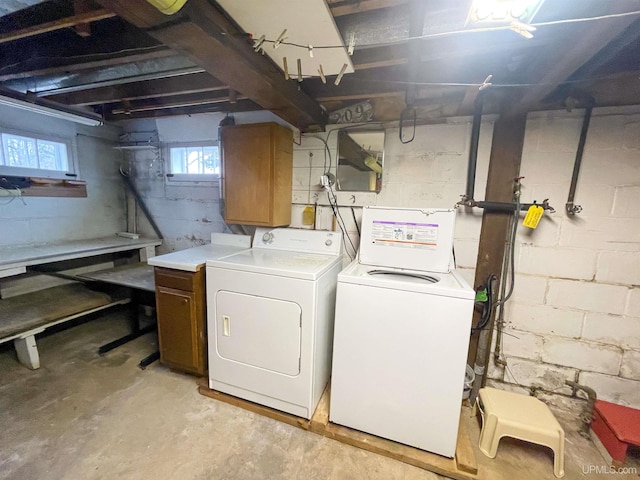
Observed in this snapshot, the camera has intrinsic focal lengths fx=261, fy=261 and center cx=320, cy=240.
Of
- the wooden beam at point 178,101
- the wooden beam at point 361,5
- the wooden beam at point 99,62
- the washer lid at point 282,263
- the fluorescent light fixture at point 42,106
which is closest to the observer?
the wooden beam at point 361,5

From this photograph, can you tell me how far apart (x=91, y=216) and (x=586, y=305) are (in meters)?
4.73

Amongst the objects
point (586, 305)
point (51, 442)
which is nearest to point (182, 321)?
point (51, 442)

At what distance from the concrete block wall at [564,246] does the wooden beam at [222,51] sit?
965 millimetres

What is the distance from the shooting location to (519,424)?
1.49m

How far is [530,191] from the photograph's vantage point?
5.90 feet

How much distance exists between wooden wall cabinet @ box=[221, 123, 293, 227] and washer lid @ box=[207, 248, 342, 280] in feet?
1.04

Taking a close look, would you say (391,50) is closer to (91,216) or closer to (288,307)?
(288,307)

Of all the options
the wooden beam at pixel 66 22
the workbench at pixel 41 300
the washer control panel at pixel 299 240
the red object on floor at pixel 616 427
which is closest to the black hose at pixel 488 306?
the red object on floor at pixel 616 427

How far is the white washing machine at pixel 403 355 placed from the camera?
1.36m

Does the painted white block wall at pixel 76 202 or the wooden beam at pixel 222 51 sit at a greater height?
the wooden beam at pixel 222 51

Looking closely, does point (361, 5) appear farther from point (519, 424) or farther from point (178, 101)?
point (519, 424)

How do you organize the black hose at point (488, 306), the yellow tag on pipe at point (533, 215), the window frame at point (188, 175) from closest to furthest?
the yellow tag on pipe at point (533, 215)
the black hose at point (488, 306)
the window frame at point (188, 175)

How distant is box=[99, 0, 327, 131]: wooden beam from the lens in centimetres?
94

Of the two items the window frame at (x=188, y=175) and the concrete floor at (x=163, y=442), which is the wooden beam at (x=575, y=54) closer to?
the concrete floor at (x=163, y=442)
